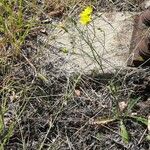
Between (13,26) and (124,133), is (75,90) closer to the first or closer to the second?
(124,133)

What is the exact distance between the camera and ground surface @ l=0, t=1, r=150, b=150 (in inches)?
96.2

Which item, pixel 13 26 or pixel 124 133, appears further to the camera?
pixel 13 26

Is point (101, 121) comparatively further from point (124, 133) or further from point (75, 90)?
point (75, 90)

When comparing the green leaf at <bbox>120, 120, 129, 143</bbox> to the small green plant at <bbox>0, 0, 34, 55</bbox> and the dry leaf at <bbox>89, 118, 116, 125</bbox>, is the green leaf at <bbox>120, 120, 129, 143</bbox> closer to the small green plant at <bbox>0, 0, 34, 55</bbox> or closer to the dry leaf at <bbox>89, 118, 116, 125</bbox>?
the dry leaf at <bbox>89, 118, 116, 125</bbox>

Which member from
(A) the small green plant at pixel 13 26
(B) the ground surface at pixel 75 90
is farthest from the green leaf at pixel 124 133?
(A) the small green plant at pixel 13 26

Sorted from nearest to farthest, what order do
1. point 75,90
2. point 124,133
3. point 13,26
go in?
point 124,133 < point 75,90 < point 13,26

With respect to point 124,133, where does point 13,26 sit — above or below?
above

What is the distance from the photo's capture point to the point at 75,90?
266cm

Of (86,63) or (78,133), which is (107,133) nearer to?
(78,133)

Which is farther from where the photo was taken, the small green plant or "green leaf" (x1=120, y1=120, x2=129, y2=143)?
the small green plant

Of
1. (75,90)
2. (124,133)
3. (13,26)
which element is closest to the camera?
(124,133)

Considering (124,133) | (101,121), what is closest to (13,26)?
(101,121)

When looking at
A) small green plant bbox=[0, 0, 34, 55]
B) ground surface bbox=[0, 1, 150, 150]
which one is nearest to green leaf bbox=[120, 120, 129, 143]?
ground surface bbox=[0, 1, 150, 150]

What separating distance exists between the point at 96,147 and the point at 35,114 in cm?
40
